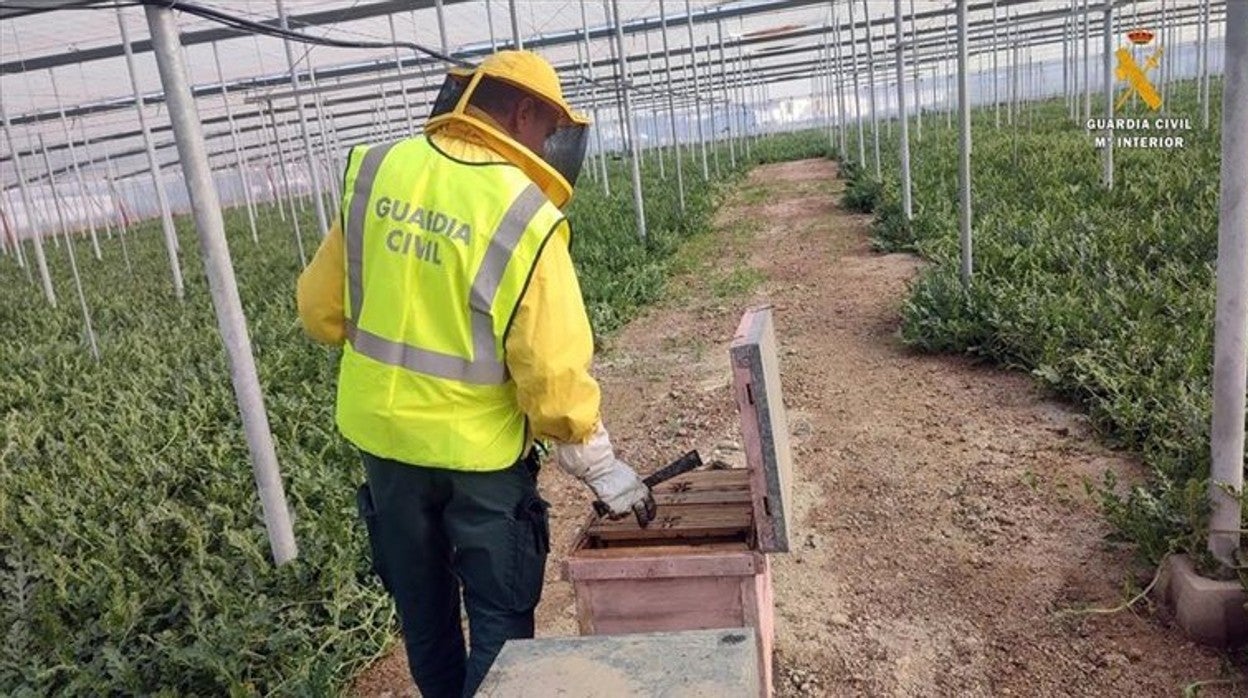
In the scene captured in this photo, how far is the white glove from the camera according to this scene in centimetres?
237

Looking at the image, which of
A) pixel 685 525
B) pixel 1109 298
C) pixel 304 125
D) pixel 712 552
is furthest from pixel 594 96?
pixel 712 552

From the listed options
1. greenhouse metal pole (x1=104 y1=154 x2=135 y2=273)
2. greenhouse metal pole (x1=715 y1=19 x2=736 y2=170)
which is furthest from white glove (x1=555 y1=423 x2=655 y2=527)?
greenhouse metal pole (x1=715 y1=19 x2=736 y2=170)

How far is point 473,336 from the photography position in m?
2.28

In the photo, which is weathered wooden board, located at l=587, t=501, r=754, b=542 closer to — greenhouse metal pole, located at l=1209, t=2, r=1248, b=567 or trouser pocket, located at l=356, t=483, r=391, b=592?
trouser pocket, located at l=356, t=483, r=391, b=592

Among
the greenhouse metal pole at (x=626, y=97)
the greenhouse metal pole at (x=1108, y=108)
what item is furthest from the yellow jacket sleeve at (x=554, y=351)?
the greenhouse metal pole at (x=1108, y=108)

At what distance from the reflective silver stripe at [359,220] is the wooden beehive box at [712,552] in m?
0.92

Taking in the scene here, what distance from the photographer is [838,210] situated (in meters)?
14.4

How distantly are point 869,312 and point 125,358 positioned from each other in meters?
6.03

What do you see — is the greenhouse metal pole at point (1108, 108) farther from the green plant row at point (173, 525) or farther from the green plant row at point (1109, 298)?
the green plant row at point (173, 525)

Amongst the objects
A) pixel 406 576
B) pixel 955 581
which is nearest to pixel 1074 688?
pixel 955 581

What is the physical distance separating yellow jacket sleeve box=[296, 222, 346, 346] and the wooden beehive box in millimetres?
938

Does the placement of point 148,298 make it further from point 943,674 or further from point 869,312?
point 943,674

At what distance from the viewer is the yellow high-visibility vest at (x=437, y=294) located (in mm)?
2199

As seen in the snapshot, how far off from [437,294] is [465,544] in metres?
0.67
